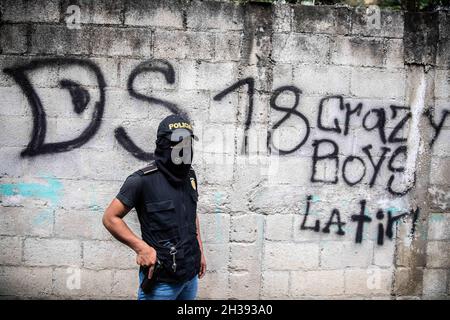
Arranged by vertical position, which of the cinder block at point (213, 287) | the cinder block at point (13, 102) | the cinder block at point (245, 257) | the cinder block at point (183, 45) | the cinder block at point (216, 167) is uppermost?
the cinder block at point (183, 45)

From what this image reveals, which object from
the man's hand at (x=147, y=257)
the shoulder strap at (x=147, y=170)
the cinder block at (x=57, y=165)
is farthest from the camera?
the cinder block at (x=57, y=165)

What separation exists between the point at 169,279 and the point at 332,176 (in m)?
1.70

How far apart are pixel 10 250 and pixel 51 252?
32cm

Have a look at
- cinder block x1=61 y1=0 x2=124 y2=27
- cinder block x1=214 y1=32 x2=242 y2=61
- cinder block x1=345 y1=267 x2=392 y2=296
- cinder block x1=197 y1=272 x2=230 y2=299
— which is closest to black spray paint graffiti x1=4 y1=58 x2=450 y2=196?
cinder block x1=214 y1=32 x2=242 y2=61

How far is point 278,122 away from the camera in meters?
3.41

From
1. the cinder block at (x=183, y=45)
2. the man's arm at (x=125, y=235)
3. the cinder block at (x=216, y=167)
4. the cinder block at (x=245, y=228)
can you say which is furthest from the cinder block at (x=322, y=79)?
the man's arm at (x=125, y=235)

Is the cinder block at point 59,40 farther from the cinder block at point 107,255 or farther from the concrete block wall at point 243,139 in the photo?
the cinder block at point 107,255

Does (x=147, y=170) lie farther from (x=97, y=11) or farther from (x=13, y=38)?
(x=13, y=38)

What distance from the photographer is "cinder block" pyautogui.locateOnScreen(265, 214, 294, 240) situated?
347 centimetres

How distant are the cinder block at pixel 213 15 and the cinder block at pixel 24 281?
2295mm

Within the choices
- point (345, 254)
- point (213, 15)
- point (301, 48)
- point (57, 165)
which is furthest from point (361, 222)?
point (57, 165)

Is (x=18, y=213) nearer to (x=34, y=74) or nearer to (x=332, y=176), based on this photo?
(x=34, y=74)

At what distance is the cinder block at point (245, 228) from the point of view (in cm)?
344

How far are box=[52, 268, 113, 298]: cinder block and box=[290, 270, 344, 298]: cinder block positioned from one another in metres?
1.53
